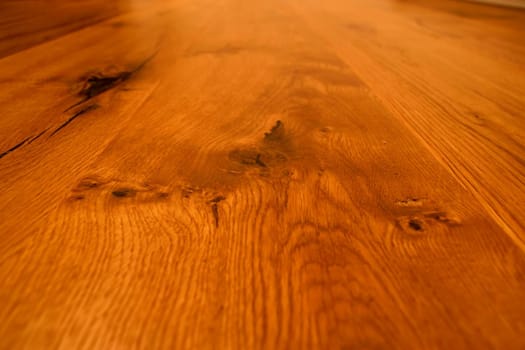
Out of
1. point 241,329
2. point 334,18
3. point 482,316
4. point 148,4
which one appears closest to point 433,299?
point 482,316

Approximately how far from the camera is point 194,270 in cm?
35

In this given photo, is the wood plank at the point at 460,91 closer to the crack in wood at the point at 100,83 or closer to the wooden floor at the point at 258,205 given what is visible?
the wooden floor at the point at 258,205

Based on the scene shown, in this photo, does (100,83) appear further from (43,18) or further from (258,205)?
(43,18)

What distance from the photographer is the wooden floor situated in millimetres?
312

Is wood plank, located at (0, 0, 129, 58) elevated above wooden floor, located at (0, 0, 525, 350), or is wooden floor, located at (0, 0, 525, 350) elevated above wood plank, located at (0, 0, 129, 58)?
wood plank, located at (0, 0, 129, 58)

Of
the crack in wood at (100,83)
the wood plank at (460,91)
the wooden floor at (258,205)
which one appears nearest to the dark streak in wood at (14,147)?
the wooden floor at (258,205)

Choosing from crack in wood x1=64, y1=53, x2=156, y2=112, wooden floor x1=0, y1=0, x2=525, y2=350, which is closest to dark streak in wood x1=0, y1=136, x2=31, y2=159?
wooden floor x1=0, y1=0, x2=525, y2=350

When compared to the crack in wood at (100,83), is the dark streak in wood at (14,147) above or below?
below

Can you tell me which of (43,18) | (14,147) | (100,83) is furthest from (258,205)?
(43,18)

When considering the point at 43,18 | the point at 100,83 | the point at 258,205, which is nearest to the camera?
the point at 258,205

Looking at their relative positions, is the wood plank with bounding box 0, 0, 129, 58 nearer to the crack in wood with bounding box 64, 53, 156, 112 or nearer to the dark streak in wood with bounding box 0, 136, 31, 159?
the crack in wood with bounding box 64, 53, 156, 112

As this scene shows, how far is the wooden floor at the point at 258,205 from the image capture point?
12.3 inches

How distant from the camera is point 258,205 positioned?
0.43m

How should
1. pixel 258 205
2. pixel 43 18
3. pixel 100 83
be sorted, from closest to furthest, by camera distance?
pixel 258 205 → pixel 100 83 → pixel 43 18
